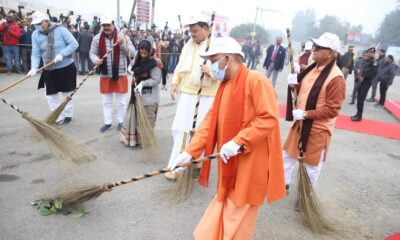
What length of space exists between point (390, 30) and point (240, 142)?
71.4 meters

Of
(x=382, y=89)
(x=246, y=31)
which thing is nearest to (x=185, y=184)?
(x=382, y=89)

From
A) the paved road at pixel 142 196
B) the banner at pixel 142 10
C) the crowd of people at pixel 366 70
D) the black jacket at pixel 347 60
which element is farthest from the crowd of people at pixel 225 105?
the black jacket at pixel 347 60

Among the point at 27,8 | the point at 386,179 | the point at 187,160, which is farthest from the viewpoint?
the point at 27,8

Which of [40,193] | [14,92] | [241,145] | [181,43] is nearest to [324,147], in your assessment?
[241,145]

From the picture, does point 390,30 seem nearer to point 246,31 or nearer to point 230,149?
point 246,31

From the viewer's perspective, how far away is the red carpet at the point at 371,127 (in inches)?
287

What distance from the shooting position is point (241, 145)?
211cm

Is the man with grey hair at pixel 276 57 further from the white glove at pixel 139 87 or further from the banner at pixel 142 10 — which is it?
the white glove at pixel 139 87

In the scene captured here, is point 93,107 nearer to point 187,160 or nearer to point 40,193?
point 40,193

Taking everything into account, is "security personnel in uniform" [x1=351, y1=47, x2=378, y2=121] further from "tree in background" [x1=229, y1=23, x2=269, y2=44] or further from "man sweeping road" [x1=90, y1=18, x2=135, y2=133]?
"tree in background" [x1=229, y1=23, x2=269, y2=44]

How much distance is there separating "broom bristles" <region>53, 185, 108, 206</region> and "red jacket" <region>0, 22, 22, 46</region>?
28.9 ft

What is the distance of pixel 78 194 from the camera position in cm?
305

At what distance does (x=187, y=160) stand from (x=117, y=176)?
1846 millimetres

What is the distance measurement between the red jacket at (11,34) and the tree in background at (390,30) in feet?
213
